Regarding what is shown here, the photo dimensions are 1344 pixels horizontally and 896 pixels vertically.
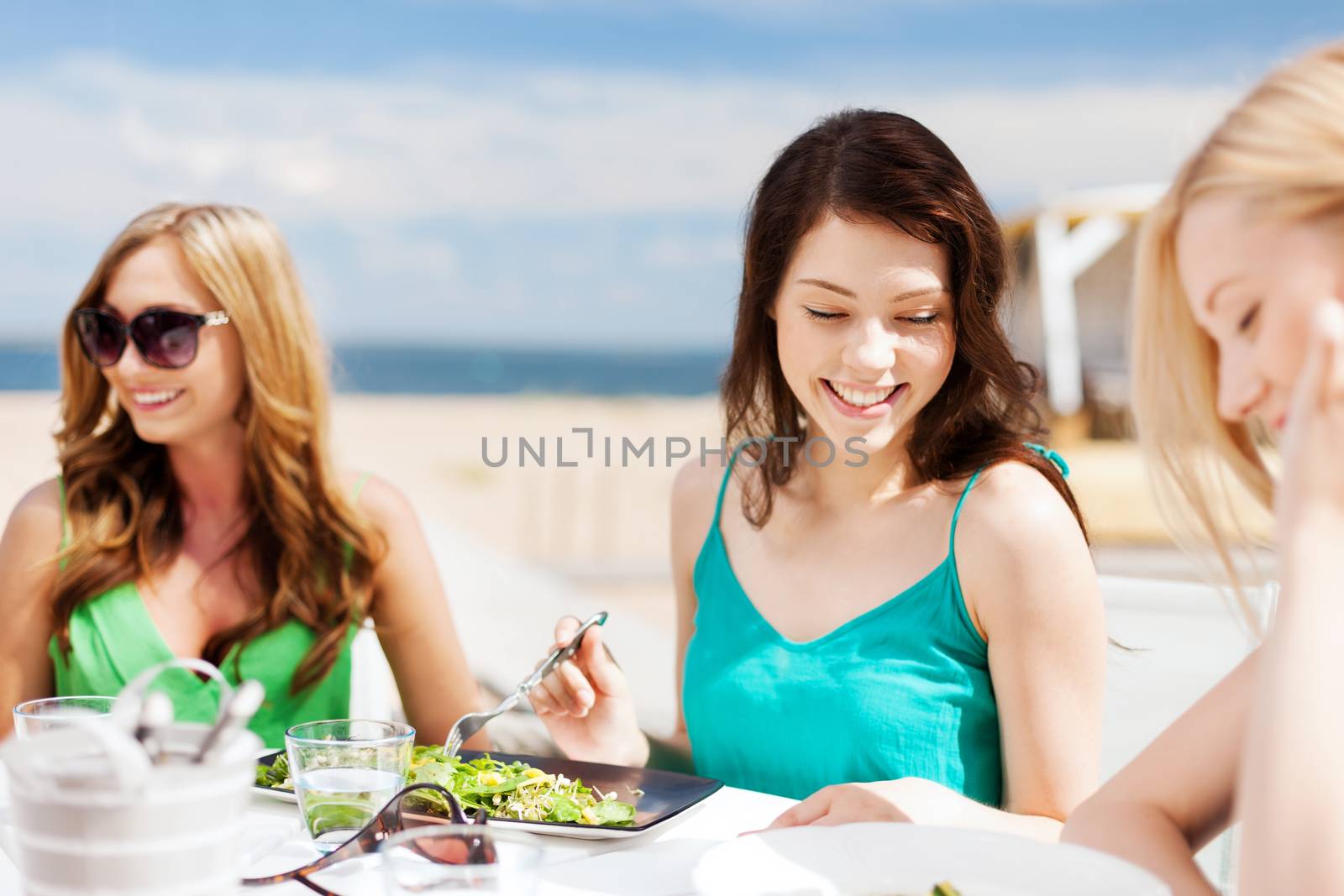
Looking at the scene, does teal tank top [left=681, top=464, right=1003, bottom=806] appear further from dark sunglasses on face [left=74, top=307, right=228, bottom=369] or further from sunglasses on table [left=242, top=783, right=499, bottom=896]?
dark sunglasses on face [left=74, top=307, right=228, bottom=369]

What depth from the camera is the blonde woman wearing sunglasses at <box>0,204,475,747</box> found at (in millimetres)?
2430

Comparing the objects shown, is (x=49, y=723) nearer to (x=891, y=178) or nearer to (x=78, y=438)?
(x=78, y=438)

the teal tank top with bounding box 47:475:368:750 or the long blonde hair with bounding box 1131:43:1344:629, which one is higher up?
the long blonde hair with bounding box 1131:43:1344:629

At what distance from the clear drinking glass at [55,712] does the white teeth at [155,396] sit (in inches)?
35.6

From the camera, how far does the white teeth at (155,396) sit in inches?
96.1

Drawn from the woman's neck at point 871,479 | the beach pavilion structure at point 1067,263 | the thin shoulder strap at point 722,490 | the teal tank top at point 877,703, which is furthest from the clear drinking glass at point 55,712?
the beach pavilion structure at point 1067,263

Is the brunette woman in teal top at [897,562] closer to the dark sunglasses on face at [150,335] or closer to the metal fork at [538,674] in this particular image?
the metal fork at [538,674]

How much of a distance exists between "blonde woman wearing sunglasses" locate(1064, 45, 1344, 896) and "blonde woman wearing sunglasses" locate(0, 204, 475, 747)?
164cm

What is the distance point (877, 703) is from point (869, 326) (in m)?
0.61

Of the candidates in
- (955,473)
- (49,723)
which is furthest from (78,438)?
(955,473)

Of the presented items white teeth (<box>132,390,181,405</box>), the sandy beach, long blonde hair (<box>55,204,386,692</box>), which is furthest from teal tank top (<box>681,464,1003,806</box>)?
white teeth (<box>132,390,181,405</box>)

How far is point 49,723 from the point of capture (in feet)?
5.12

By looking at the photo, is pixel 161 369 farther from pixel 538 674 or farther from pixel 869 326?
pixel 869 326

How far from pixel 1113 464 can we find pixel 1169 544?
1.20 meters
